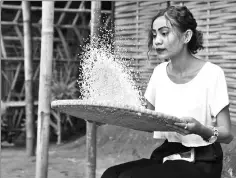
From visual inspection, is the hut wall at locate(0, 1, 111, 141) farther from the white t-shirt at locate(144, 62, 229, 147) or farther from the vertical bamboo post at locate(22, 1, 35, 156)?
the white t-shirt at locate(144, 62, 229, 147)

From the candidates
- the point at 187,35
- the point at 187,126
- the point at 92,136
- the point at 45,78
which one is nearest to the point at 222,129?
the point at 187,126

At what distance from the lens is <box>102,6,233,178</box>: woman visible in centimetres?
254

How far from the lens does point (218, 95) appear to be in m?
2.61

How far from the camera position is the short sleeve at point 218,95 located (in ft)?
8.52

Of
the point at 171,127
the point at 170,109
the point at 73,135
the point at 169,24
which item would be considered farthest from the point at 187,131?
the point at 73,135

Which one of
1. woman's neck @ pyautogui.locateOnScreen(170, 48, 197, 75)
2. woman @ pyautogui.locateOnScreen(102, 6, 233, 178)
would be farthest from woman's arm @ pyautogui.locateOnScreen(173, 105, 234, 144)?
woman's neck @ pyautogui.locateOnScreen(170, 48, 197, 75)

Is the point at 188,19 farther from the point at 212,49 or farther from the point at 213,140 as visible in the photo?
the point at 212,49

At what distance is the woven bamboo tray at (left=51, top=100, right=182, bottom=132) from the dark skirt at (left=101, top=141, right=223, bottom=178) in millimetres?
150

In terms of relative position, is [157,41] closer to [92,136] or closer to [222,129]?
[222,129]

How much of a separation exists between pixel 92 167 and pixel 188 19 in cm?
217

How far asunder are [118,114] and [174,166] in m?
0.38

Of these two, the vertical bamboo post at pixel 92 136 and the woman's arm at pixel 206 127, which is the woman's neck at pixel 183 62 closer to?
the woman's arm at pixel 206 127

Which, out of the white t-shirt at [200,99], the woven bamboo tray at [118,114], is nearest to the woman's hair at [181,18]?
the white t-shirt at [200,99]

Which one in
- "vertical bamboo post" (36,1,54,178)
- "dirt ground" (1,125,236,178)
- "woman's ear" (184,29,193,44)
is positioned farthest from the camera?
"dirt ground" (1,125,236,178)
